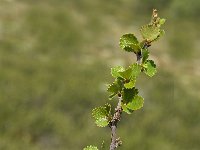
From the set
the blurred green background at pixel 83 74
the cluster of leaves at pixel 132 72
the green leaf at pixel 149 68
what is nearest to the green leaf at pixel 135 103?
the cluster of leaves at pixel 132 72

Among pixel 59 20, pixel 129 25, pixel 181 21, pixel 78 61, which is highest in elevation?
pixel 181 21

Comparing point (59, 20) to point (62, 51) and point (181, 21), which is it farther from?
point (181, 21)

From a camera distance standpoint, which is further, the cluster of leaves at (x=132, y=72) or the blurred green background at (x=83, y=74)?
the blurred green background at (x=83, y=74)

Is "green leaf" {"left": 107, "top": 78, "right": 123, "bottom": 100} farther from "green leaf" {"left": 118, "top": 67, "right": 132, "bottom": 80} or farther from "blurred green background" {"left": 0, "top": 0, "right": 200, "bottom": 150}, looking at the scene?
"blurred green background" {"left": 0, "top": 0, "right": 200, "bottom": 150}

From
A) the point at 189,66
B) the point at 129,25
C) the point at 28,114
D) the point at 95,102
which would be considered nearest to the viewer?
the point at 28,114

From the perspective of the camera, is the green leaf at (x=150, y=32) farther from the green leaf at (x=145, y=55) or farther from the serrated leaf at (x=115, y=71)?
the serrated leaf at (x=115, y=71)

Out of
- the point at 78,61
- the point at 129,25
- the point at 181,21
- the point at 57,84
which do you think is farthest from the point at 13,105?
the point at 181,21

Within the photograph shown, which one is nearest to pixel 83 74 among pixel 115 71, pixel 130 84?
pixel 115 71
